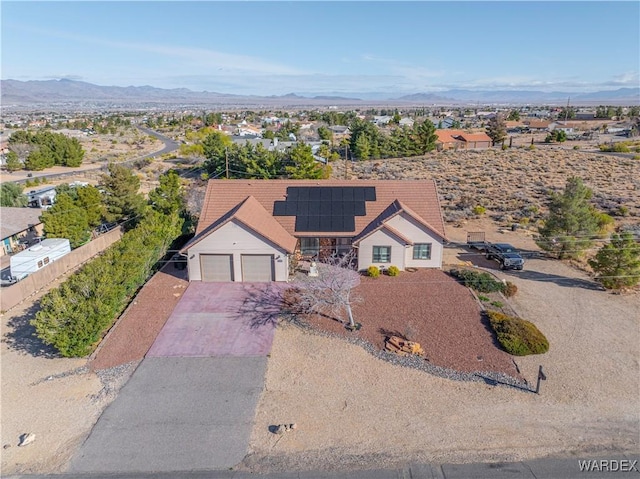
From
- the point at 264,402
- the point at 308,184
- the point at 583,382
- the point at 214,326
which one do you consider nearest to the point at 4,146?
the point at 308,184

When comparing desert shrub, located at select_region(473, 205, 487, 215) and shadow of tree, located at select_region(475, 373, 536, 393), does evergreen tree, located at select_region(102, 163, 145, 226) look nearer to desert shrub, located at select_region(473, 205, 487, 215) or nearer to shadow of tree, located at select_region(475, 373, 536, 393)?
desert shrub, located at select_region(473, 205, 487, 215)

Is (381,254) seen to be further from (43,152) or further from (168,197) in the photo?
(43,152)

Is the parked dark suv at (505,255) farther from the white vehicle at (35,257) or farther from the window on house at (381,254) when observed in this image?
the white vehicle at (35,257)

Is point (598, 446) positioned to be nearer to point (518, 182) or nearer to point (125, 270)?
point (125, 270)

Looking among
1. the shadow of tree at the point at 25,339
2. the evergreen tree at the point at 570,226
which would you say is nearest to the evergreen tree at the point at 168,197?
the shadow of tree at the point at 25,339

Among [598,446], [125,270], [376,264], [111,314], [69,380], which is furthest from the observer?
[376,264]

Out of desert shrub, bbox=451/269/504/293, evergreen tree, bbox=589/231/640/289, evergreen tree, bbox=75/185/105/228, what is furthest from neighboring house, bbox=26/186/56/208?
evergreen tree, bbox=589/231/640/289
